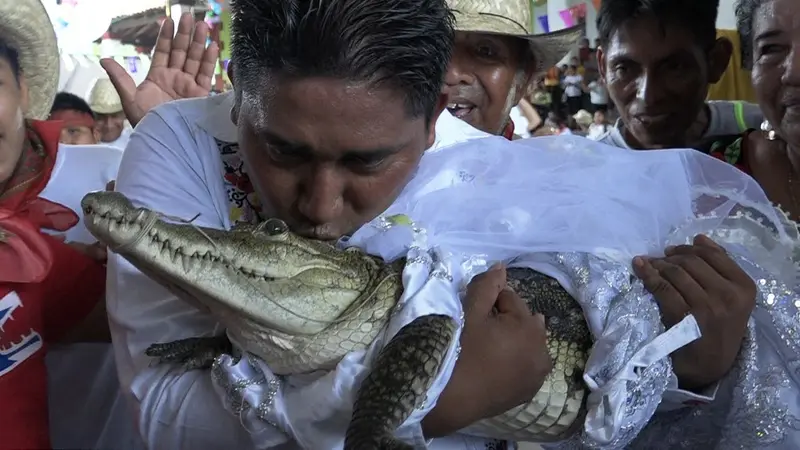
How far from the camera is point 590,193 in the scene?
95cm

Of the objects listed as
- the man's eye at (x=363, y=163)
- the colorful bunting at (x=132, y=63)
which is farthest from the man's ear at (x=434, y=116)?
the colorful bunting at (x=132, y=63)

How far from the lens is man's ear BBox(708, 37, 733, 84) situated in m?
1.68

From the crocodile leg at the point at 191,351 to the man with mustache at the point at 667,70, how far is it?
115 centimetres

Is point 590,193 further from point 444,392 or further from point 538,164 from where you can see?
point 444,392

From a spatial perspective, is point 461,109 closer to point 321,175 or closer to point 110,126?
point 321,175

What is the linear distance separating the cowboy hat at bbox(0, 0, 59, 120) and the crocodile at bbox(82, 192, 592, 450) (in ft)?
2.40

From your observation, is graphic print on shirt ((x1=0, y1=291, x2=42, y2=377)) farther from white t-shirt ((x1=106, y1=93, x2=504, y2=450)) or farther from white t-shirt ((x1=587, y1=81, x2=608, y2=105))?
white t-shirt ((x1=587, y1=81, x2=608, y2=105))

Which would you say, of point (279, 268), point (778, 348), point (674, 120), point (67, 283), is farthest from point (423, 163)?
point (674, 120)

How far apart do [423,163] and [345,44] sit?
0.23 meters

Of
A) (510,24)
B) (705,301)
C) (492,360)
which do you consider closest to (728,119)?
(510,24)

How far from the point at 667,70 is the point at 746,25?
0.27 meters

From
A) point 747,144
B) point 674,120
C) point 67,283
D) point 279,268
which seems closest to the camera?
point 279,268

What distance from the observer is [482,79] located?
142 cm

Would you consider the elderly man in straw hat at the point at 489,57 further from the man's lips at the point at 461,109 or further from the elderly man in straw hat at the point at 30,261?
the elderly man in straw hat at the point at 30,261
